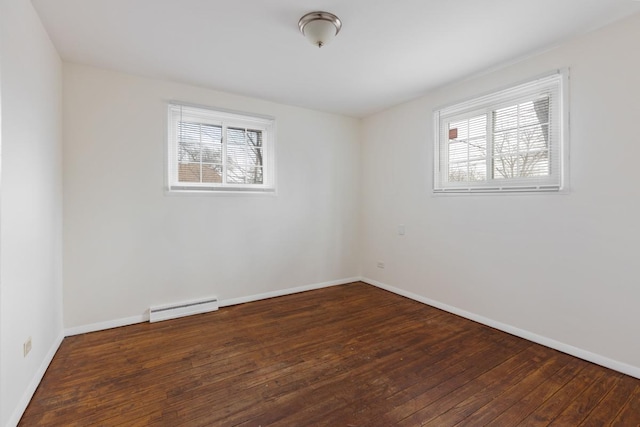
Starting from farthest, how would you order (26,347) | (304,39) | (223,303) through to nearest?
(223,303), (304,39), (26,347)

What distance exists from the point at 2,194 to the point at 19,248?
395mm

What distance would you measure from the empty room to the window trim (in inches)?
1.0

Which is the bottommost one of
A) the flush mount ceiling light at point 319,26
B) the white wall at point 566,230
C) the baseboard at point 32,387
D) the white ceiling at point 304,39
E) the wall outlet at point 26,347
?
the baseboard at point 32,387

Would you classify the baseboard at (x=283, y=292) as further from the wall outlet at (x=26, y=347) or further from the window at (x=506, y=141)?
the window at (x=506, y=141)

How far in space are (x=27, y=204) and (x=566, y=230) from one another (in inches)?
159

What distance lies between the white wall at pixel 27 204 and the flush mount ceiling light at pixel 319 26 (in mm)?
1726

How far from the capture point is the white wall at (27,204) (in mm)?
1573

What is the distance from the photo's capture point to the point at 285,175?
395cm

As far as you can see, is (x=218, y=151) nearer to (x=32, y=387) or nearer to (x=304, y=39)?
(x=304, y=39)

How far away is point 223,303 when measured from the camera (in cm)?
351

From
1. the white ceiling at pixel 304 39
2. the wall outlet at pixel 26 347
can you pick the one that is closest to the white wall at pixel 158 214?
the white ceiling at pixel 304 39

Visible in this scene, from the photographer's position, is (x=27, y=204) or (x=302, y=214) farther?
(x=302, y=214)

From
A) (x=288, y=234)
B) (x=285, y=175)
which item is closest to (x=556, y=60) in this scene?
(x=285, y=175)

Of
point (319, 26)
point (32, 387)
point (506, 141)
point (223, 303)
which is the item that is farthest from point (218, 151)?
point (506, 141)
